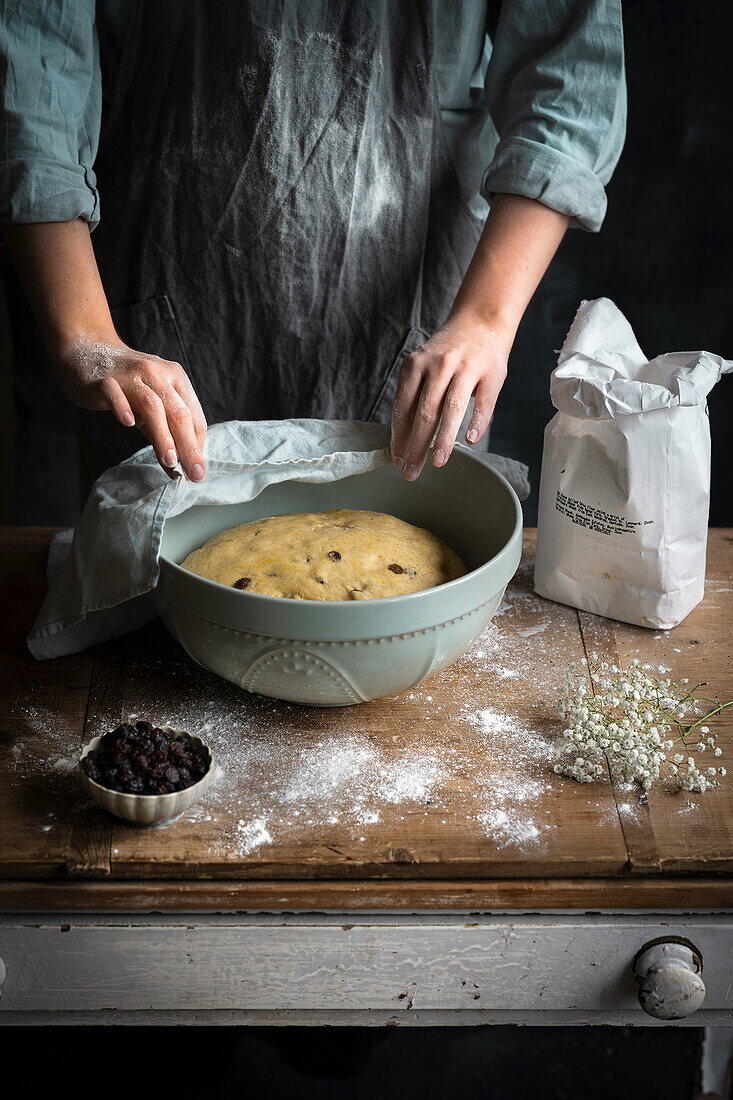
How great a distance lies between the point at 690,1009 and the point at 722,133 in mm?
1675

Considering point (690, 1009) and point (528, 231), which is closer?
point (690, 1009)

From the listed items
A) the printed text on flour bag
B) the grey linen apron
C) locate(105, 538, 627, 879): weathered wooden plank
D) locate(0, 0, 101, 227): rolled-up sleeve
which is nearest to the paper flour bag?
the printed text on flour bag

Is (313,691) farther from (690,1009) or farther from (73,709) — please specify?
(690,1009)

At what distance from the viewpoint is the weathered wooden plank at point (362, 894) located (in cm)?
81

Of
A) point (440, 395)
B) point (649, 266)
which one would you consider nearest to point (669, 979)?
point (440, 395)

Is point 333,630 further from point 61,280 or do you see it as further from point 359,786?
point 61,280

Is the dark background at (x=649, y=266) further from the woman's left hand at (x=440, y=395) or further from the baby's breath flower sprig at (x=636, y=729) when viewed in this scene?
the baby's breath flower sprig at (x=636, y=729)

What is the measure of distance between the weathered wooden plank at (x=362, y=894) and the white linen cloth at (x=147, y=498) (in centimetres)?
27

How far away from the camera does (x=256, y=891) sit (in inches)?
31.7

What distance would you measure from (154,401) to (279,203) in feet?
1.59

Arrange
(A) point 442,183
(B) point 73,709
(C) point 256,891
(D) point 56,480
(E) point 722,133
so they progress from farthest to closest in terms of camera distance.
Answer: (D) point 56,480, (E) point 722,133, (A) point 442,183, (B) point 73,709, (C) point 256,891
